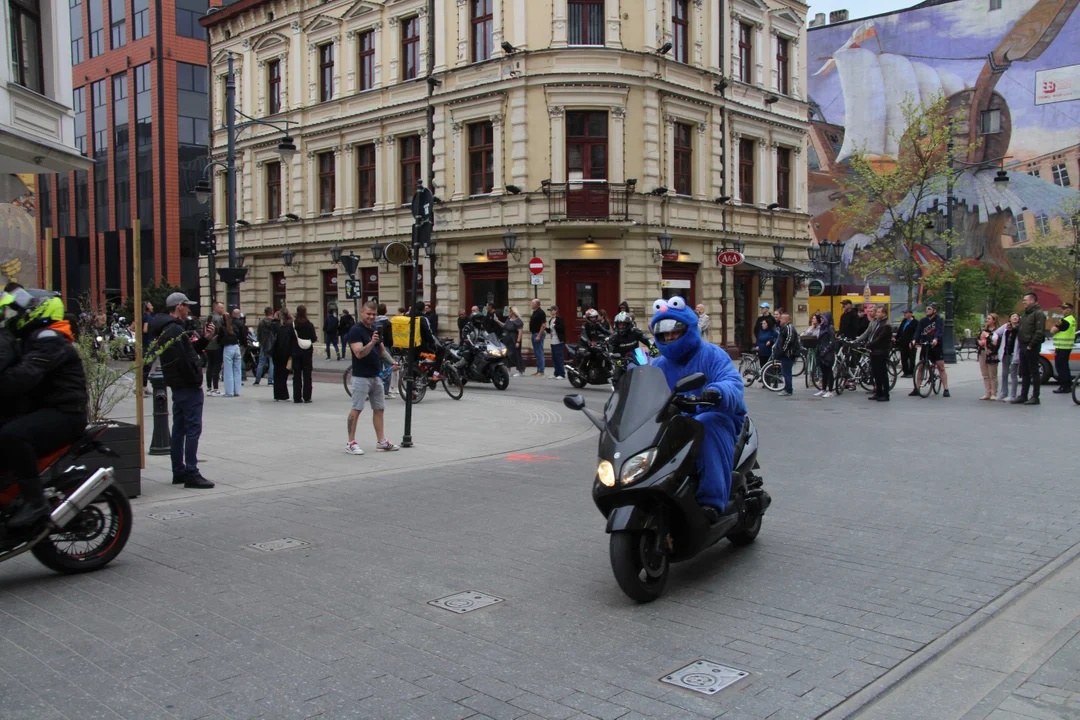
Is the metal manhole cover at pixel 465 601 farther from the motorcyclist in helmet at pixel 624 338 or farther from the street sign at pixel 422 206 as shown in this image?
the motorcyclist in helmet at pixel 624 338

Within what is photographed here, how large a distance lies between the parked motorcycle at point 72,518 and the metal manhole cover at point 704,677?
375cm

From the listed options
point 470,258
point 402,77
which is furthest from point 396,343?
point 402,77

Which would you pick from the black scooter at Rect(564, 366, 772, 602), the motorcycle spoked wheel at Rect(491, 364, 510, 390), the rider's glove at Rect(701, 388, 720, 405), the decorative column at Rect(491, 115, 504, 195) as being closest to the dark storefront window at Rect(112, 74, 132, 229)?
the decorative column at Rect(491, 115, 504, 195)

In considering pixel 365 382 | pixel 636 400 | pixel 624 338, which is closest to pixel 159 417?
pixel 365 382

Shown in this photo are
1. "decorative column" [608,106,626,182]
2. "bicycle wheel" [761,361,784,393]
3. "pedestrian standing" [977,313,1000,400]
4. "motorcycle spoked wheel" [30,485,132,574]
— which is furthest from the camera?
"decorative column" [608,106,626,182]

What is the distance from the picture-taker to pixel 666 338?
5.52 m

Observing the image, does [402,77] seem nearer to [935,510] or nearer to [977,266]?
[935,510]

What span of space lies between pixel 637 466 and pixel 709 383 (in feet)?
2.97

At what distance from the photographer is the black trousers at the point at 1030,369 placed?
16016mm

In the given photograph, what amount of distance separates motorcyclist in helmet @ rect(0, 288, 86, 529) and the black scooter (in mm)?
3069

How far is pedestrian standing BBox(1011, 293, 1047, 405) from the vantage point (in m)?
15.8

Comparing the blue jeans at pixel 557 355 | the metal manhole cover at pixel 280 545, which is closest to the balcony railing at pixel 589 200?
the blue jeans at pixel 557 355

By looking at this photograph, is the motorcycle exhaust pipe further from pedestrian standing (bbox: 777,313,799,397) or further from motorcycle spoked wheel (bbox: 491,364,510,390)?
pedestrian standing (bbox: 777,313,799,397)

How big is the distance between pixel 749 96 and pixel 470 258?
11538 mm
